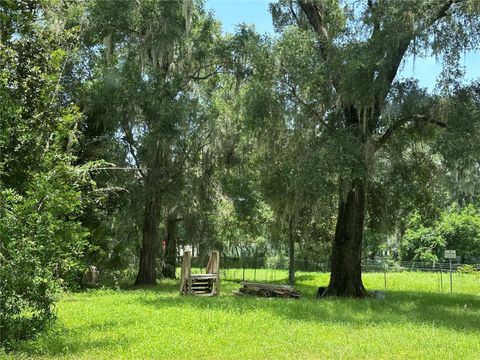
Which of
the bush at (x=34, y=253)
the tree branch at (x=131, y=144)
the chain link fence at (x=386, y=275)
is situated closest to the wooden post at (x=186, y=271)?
the tree branch at (x=131, y=144)

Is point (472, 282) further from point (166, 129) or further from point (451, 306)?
point (166, 129)

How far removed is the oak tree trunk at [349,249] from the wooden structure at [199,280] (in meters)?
3.16

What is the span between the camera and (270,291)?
14.0 metres

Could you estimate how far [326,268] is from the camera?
30.1m

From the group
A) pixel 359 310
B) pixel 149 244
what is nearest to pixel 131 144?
pixel 149 244

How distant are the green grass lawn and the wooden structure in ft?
5.35

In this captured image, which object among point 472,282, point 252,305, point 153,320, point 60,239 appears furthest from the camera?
point 472,282

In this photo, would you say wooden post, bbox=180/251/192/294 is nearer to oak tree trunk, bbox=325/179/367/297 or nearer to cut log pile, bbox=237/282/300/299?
cut log pile, bbox=237/282/300/299

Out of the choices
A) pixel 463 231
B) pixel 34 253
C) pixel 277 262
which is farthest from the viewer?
pixel 463 231

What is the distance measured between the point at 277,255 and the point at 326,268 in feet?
9.83

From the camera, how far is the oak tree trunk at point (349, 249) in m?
13.9

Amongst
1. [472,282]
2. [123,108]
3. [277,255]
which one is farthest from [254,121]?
[277,255]

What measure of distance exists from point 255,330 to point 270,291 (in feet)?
20.2

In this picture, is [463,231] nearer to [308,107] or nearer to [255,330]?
[308,107]
